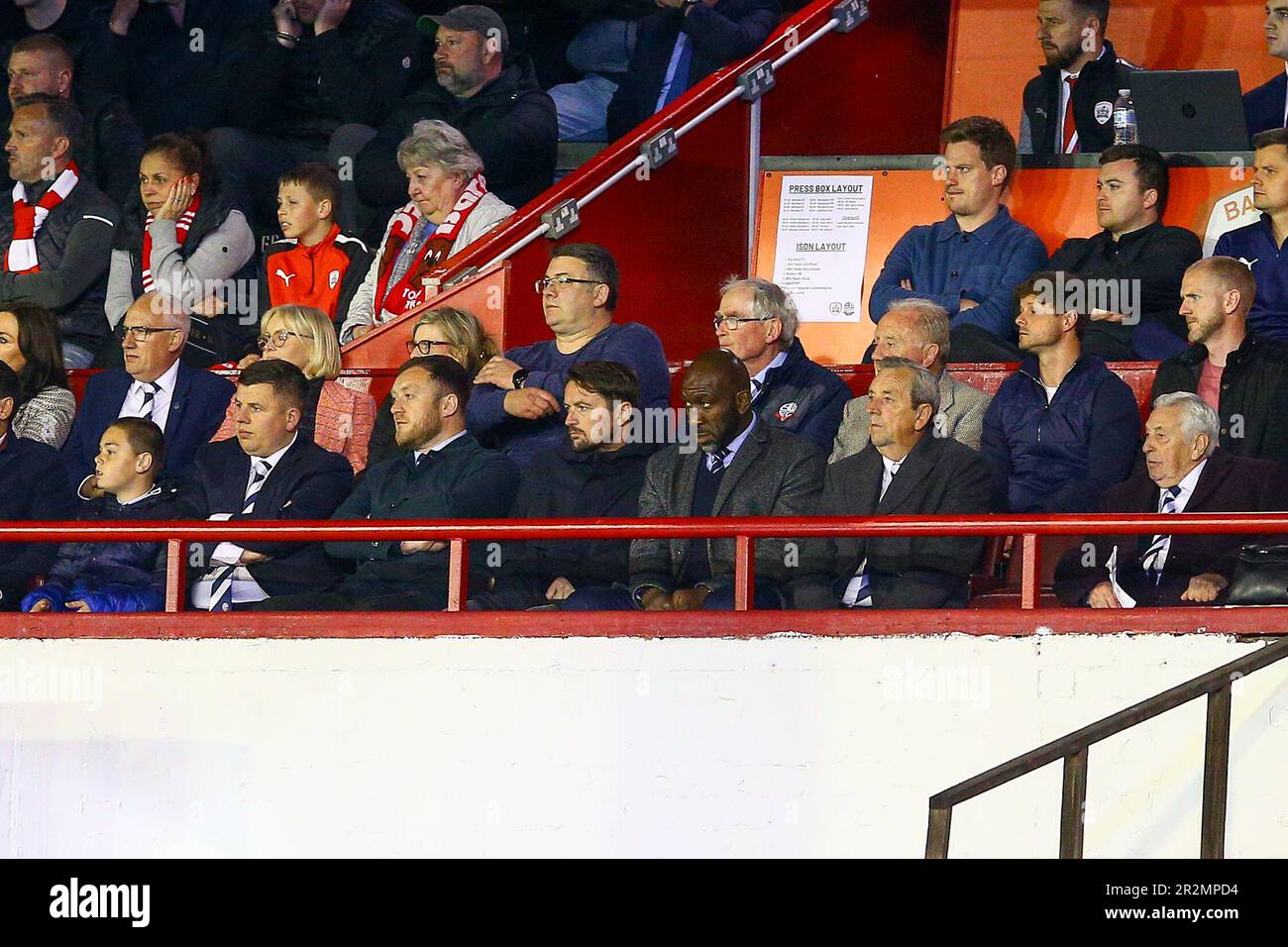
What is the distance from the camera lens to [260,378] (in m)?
7.88

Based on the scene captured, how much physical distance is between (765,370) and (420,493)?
4.19 feet

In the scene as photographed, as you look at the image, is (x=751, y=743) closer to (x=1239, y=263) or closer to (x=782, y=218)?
(x=1239, y=263)

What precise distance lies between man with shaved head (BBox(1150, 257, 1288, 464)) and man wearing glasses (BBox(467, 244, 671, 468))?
5.76 feet

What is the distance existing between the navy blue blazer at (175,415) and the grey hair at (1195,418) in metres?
3.57

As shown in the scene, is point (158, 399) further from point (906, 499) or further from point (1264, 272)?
point (1264, 272)

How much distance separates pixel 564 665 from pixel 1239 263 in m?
2.65

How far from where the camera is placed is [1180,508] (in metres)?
7.07

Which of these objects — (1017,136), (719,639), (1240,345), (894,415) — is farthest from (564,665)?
(1017,136)

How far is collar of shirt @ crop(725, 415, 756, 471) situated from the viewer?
7406mm

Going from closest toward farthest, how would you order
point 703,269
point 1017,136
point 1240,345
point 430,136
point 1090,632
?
1. point 1090,632
2. point 1240,345
3. point 430,136
4. point 703,269
5. point 1017,136

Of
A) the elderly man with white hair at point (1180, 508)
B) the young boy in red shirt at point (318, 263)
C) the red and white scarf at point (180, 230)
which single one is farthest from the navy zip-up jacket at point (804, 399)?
the red and white scarf at point (180, 230)

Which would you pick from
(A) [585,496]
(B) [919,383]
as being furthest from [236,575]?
(B) [919,383]

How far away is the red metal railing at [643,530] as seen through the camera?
678 cm
